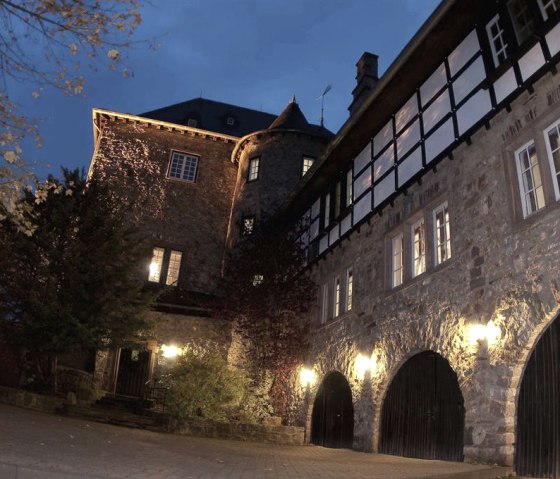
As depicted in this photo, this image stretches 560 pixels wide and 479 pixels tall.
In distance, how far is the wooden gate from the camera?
64.0 feet

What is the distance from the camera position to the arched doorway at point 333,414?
11945mm

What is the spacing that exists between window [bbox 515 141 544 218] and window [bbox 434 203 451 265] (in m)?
1.82

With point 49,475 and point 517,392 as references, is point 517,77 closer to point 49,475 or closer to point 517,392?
point 517,392

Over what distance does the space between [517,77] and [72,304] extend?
38.5 feet

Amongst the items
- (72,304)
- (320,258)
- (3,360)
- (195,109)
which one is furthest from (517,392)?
(195,109)

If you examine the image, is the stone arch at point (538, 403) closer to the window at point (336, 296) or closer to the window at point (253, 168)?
the window at point (336, 296)

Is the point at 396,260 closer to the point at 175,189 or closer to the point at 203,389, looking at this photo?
the point at 203,389

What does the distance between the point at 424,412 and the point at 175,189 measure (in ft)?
55.9

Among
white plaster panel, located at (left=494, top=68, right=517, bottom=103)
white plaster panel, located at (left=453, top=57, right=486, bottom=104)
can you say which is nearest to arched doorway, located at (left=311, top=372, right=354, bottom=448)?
white plaster panel, located at (left=453, top=57, right=486, bottom=104)

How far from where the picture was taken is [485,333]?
755cm

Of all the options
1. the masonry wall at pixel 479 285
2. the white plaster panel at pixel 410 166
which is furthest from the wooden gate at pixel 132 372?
the white plaster panel at pixel 410 166

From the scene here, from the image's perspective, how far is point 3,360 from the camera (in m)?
14.6

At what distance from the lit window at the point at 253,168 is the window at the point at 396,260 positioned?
12005 mm

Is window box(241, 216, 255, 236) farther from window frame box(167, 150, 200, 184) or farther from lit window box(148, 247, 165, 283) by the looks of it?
lit window box(148, 247, 165, 283)
